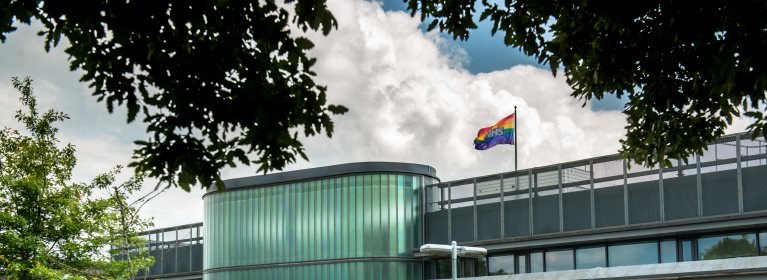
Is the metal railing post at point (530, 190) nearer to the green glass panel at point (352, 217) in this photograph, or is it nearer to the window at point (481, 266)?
the window at point (481, 266)

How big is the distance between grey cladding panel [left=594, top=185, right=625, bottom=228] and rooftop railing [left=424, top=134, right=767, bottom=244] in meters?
0.03

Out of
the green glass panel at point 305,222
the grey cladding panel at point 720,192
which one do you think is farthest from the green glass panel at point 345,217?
the grey cladding panel at point 720,192

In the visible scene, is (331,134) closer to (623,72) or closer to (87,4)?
(87,4)

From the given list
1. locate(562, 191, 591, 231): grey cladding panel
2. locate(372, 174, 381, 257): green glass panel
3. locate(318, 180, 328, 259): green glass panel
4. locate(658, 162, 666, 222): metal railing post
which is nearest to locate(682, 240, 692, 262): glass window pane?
locate(658, 162, 666, 222): metal railing post

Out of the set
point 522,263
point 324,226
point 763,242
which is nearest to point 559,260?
point 522,263

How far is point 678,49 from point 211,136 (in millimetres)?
5851

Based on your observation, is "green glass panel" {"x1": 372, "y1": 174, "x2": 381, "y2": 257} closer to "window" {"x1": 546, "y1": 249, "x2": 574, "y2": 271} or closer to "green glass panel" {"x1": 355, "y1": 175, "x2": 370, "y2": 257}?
"green glass panel" {"x1": 355, "y1": 175, "x2": 370, "y2": 257}

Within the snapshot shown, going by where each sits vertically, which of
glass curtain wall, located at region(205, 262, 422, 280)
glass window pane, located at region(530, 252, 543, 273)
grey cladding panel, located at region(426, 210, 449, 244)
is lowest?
glass curtain wall, located at region(205, 262, 422, 280)

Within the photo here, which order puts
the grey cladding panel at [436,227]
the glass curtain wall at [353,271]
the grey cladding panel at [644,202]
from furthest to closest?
the glass curtain wall at [353,271] < the grey cladding panel at [436,227] < the grey cladding panel at [644,202]

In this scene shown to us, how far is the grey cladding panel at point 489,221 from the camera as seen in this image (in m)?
26.8

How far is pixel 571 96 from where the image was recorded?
10.4 m

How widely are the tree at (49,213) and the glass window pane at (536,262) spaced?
13.4 metres

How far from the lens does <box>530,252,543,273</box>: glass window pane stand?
25767mm

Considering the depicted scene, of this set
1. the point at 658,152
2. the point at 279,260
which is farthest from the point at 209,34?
the point at 279,260
